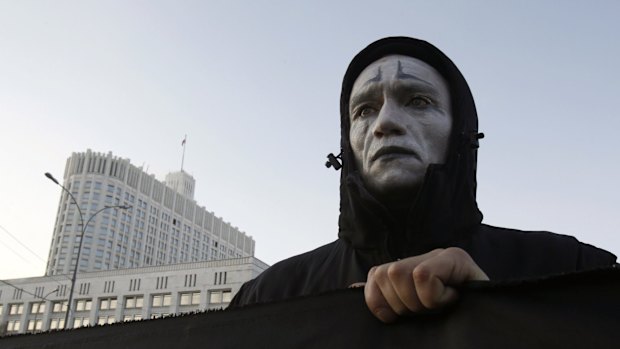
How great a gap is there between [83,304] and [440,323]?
59.2 meters

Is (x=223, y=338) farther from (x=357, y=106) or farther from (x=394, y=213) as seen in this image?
(x=357, y=106)

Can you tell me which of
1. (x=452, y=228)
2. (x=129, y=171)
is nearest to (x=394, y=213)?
(x=452, y=228)

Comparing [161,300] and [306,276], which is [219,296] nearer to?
[161,300]

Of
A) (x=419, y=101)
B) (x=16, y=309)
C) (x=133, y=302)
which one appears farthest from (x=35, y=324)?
(x=419, y=101)

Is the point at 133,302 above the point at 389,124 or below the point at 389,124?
above

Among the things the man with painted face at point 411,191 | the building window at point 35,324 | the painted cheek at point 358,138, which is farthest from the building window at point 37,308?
the painted cheek at point 358,138

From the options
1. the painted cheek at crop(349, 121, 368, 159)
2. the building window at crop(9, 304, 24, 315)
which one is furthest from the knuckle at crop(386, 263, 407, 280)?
the building window at crop(9, 304, 24, 315)

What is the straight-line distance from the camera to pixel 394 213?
6.16 feet

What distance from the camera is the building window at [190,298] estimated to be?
4669 centimetres

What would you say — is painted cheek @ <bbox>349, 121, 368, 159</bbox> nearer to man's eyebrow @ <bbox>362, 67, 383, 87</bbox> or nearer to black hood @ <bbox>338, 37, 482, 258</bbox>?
black hood @ <bbox>338, 37, 482, 258</bbox>

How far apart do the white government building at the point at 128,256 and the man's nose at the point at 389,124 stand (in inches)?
1653

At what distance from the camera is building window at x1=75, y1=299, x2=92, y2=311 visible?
173 ft

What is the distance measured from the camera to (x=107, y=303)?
5178cm

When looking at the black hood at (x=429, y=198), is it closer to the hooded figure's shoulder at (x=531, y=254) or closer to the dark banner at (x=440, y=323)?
the hooded figure's shoulder at (x=531, y=254)
